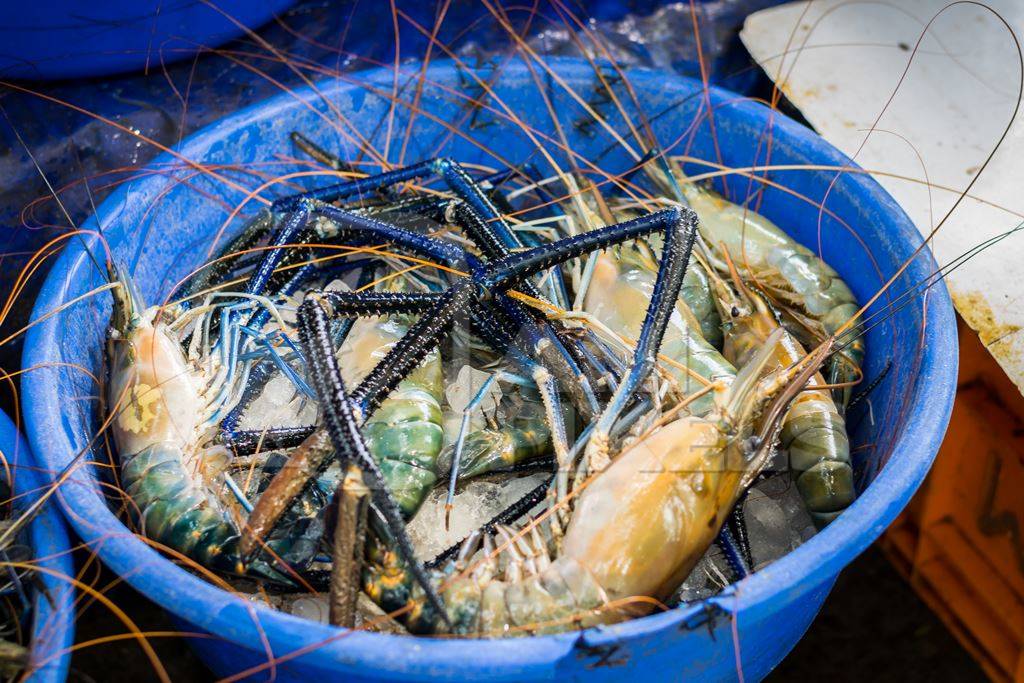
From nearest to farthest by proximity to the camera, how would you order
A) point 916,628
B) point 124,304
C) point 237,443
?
point 237,443 < point 124,304 < point 916,628

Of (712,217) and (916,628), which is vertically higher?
(712,217)

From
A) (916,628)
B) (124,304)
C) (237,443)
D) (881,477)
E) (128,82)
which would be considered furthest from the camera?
(128,82)

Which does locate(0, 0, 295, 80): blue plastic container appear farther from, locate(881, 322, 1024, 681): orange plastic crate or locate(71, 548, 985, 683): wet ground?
locate(881, 322, 1024, 681): orange plastic crate

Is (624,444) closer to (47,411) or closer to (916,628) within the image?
(47,411)

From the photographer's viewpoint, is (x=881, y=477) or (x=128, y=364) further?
(x=128, y=364)

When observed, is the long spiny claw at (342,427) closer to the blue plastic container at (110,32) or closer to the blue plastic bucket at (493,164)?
the blue plastic bucket at (493,164)

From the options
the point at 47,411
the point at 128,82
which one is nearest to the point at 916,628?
the point at 47,411
